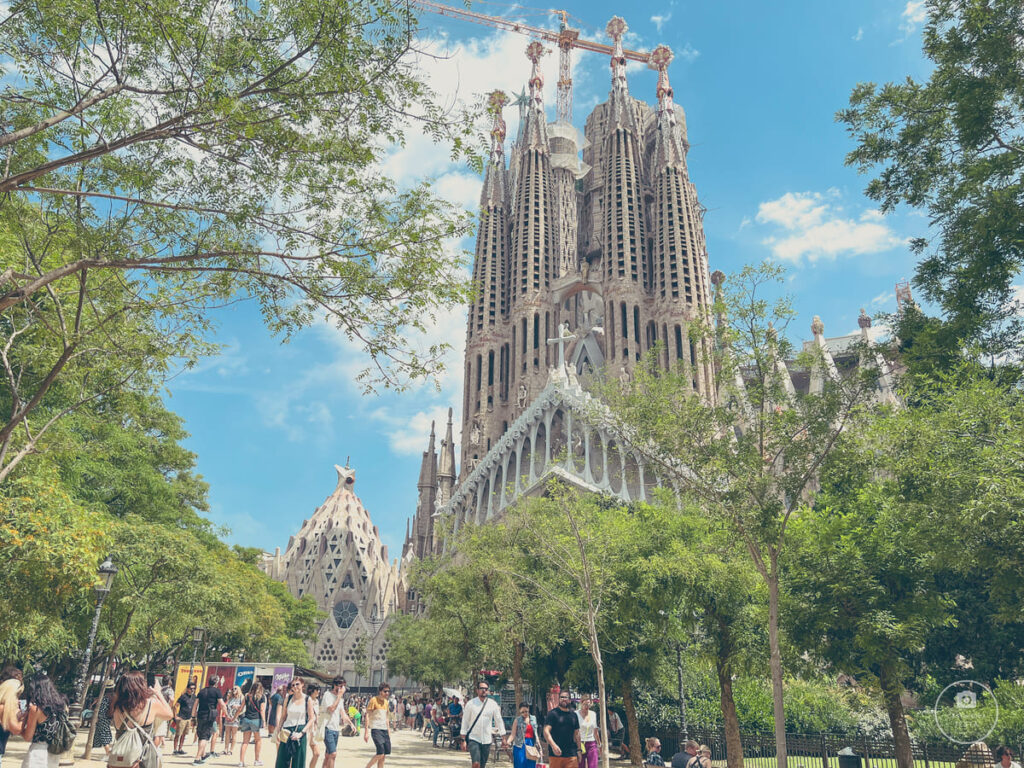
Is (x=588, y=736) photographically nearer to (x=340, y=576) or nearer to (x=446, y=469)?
(x=446, y=469)

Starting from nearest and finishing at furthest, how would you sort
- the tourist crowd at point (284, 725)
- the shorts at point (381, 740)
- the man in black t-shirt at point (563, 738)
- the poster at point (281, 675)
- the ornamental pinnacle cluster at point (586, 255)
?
the tourist crowd at point (284, 725) < the man in black t-shirt at point (563, 738) < the shorts at point (381, 740) < the poster at point (281, 675) < the ornamental pinnacle cluster at point (586, 255)

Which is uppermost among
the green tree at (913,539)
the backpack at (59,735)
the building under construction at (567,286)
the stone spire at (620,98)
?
the stone spire at (620,98)

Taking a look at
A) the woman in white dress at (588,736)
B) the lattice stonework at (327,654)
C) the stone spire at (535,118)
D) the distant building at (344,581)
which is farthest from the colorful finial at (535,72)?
the woman in white dress at (588,736)

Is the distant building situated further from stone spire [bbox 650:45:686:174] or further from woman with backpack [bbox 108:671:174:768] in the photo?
woman with backpack [bbox 108:671:174:768]

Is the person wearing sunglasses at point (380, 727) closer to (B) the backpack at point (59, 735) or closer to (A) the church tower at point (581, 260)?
(B) the backpack at point (59, 735)

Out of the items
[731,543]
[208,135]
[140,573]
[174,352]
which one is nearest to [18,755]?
[140,573]

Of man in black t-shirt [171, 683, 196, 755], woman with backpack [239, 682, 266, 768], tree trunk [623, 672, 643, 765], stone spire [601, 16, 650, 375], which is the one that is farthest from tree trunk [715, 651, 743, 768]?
stone spire [601, 16, 650, 375]

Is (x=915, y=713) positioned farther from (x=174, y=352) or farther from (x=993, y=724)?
(x=174, y=352)

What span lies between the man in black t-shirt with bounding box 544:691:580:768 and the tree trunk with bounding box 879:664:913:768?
26.5ft

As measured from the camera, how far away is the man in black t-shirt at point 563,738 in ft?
30.9

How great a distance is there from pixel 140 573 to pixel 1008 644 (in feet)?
74.3

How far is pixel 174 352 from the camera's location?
11539mm

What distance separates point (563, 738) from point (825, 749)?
1083 centimetres

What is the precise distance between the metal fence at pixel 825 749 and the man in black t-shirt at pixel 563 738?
27.7ft
